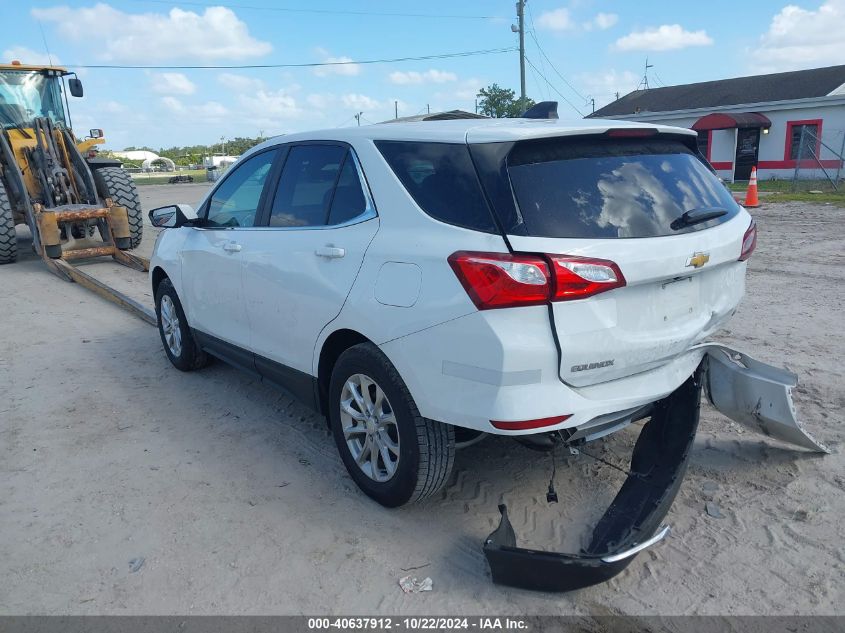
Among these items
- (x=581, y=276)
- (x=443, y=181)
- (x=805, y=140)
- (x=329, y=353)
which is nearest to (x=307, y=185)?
(x=329, y=353)

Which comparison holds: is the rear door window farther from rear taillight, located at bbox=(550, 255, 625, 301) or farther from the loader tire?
the loader tire

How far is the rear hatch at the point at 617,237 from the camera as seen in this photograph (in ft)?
8.67

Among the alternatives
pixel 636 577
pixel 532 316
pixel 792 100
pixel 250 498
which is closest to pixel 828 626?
pixel 636 577

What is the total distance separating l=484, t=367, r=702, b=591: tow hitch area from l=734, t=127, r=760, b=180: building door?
92.4 ft

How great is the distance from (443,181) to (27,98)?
38.8ft

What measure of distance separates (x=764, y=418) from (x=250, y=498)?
9.14 feet

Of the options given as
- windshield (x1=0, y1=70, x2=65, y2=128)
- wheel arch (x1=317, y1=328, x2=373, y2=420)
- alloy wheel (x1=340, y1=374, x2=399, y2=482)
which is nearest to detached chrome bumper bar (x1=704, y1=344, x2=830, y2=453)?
alloy wheel (x1=340, y1=374, x2=399, y2=482)

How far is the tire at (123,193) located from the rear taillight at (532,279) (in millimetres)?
10171

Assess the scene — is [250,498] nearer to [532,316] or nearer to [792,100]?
[532,316]

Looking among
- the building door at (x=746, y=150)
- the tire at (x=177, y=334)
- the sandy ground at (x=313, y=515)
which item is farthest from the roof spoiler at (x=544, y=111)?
the building door at (x=746, y=150)

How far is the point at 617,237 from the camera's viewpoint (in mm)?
2738

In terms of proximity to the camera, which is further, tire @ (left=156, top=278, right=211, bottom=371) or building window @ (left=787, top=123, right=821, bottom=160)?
building window @ (left=787, top=123, right=821, bottom=160)

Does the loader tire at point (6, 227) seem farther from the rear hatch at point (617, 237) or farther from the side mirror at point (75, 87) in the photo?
the rear hatch at point (617, 237)

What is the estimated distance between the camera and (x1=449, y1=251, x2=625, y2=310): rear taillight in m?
2.57
